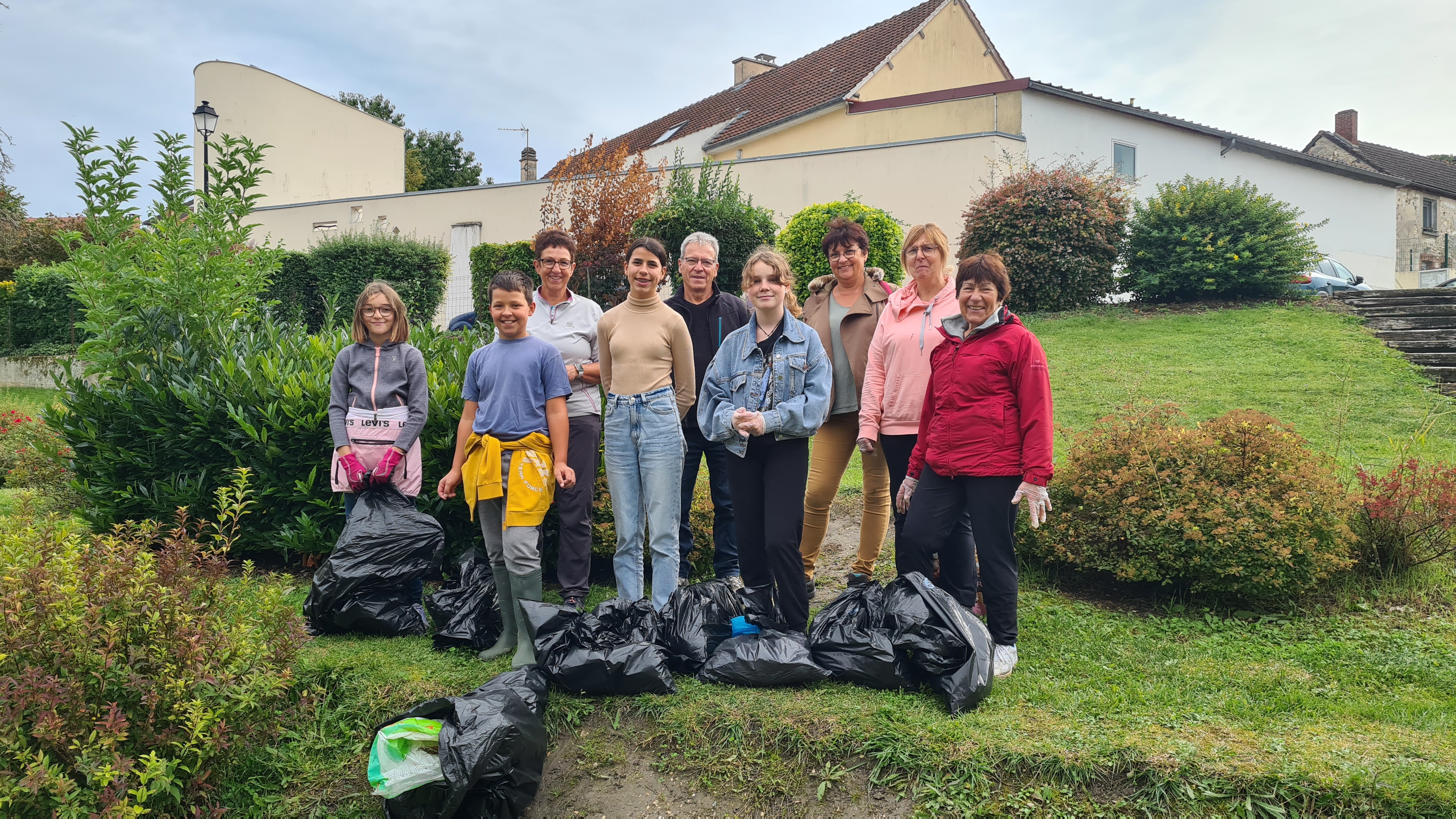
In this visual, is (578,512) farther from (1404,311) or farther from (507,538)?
(1404,311)

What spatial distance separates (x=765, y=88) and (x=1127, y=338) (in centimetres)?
1686

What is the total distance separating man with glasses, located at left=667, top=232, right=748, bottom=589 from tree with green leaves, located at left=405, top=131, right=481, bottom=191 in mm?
42683

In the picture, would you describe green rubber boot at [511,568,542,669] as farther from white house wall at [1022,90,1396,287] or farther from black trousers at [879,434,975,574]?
white house wall at [1022,90,1396,287]

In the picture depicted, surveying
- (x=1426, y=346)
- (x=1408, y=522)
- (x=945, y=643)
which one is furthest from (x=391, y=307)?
(x=1426, y=346)

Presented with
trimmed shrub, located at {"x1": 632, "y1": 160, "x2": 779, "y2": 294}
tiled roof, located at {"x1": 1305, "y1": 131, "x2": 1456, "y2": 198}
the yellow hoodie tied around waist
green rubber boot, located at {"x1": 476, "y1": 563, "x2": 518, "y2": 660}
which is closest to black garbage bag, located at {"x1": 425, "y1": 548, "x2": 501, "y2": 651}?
green rubber boot, located at {"x1": 476, "y1": 563, "x2": 518, "y2": 660}

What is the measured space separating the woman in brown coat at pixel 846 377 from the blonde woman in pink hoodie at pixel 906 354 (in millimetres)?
180

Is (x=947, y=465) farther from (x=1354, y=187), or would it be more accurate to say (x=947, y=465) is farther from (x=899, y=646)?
(x=1354, y=187)

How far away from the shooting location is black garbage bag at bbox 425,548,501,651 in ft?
14.3

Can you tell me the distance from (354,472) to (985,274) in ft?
11.1

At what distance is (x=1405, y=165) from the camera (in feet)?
120

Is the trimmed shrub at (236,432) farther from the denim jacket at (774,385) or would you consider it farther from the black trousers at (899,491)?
the black trousers at (899,491)

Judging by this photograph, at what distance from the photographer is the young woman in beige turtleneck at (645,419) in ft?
14.2

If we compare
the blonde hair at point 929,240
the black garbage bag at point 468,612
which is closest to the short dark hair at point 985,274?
the blonde hair at point 929,240

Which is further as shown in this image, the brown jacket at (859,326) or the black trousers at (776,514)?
the brown jacket at (859,326)
